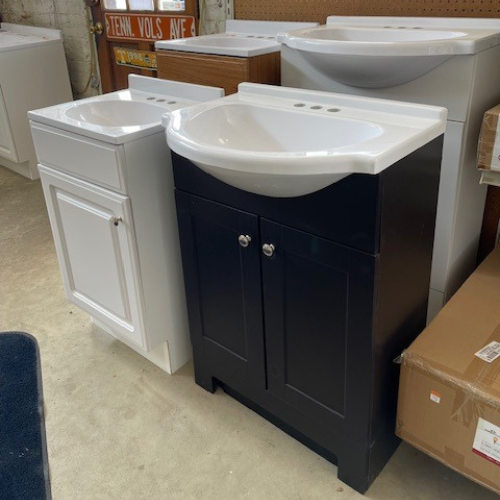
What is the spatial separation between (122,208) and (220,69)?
56 centimetres

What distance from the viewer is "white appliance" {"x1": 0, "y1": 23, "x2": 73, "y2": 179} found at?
127 inches

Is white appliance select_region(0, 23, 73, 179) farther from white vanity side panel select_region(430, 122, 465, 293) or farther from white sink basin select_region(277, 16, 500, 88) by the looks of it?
white vanity side panel select_region(430, 122, 465, 293)

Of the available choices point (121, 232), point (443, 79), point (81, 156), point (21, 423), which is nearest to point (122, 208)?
point (121, 232)

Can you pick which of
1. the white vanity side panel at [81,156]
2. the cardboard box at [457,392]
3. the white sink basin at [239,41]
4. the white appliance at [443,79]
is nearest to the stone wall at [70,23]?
the white sink basin at [239,41]

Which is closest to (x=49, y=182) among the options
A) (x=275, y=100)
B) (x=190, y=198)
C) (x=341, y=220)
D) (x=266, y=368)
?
(x=190, y=198)

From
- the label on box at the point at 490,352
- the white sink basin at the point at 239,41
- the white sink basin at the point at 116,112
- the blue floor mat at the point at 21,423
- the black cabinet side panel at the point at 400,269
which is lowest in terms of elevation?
the blue floor mat at the point at 21,423

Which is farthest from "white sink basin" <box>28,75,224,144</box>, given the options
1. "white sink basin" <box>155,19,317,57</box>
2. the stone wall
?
the stone wall

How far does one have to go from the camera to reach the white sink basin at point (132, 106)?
1646 millimetres

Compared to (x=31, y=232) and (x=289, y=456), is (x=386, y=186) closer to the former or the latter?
(x=289, y=456)

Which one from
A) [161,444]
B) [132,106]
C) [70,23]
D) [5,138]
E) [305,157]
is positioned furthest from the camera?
[5,138]

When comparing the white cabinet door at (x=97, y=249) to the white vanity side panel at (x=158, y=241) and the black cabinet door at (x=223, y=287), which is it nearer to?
the white vanity side panel at (x=158, y=241)

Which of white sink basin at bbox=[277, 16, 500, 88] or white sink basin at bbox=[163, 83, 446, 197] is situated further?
white sink basin at bbox=[277, 16, 500, 88]

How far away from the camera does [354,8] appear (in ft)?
5.96

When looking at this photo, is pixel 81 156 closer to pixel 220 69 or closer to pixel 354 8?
pixel 220 69
